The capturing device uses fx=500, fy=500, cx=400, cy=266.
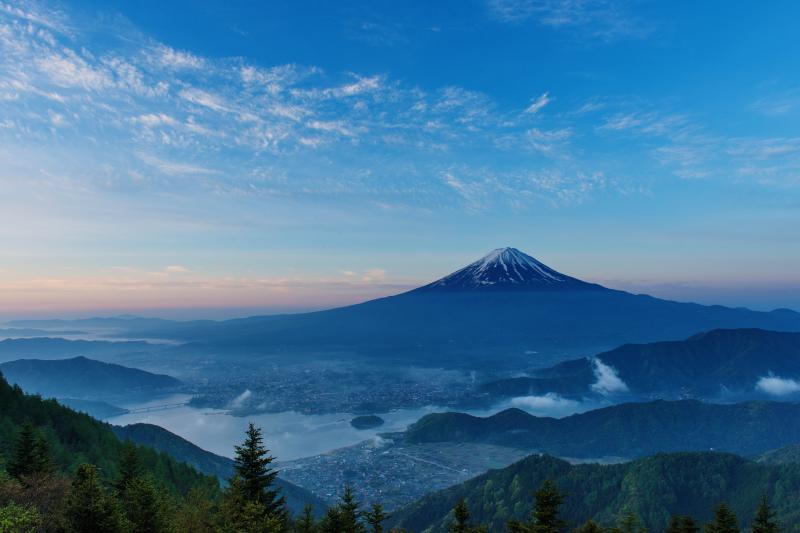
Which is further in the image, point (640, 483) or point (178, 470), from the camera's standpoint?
point (640, 483)

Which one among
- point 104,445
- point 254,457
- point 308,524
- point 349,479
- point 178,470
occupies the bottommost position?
point 349,479

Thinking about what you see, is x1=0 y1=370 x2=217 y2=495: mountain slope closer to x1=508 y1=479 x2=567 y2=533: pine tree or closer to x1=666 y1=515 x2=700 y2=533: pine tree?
x1=508 y1=479 x2=567 y2=533: pine tree

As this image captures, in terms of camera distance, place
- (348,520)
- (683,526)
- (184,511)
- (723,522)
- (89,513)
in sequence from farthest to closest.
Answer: (683,526), (723,522), (184,511), (348,520), (89,513)

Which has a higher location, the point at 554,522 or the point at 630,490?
the point at 554,522

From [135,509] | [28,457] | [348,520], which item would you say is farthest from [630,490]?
[135,509]

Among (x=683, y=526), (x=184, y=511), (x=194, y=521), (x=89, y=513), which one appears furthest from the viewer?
(x=683, y=526)

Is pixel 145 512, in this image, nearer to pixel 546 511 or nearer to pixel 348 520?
pixel 348 520

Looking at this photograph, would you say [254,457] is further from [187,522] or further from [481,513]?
[481,513]

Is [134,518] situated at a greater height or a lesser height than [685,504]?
greater

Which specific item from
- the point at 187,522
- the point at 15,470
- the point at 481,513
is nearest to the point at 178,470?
the point at 15,470
